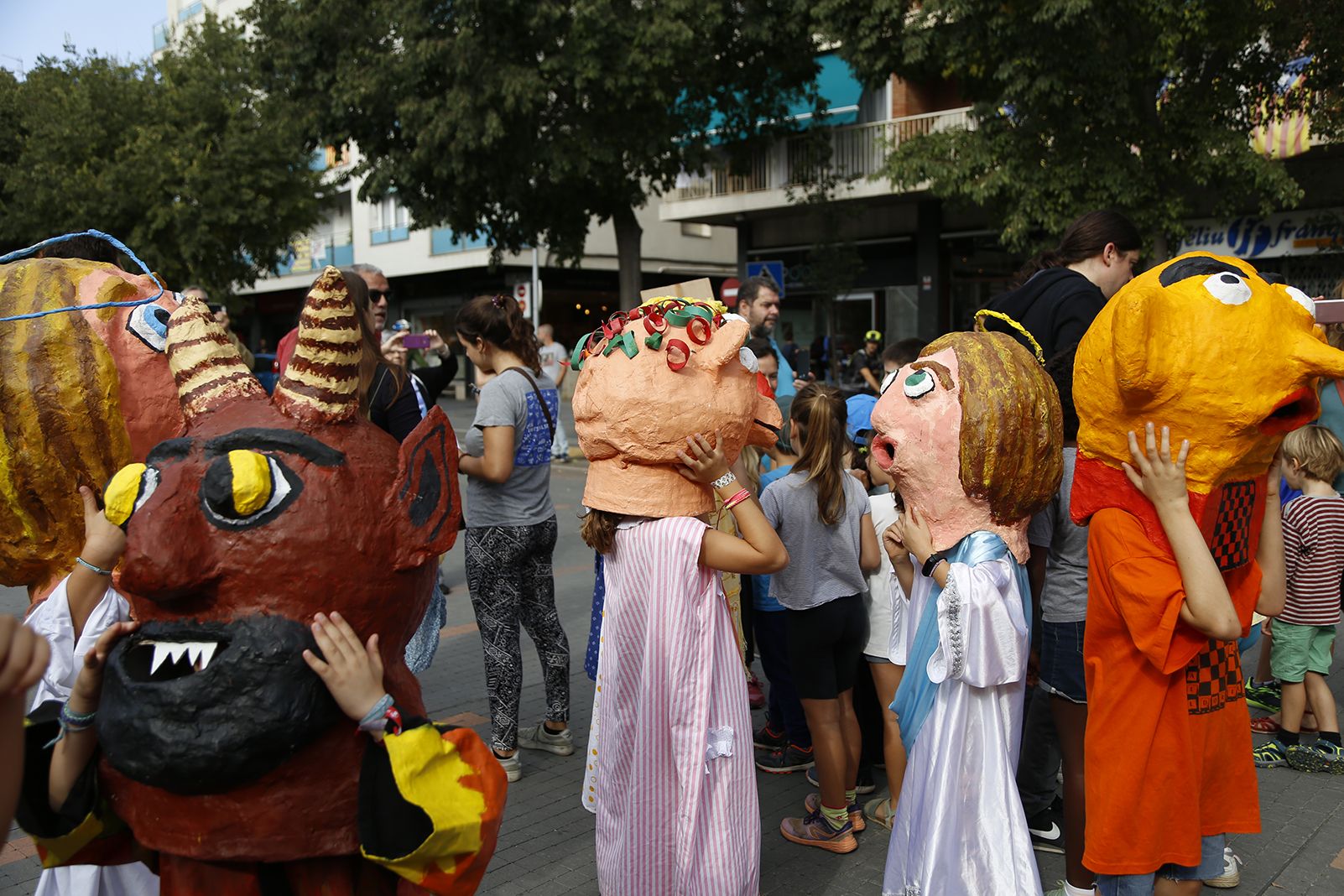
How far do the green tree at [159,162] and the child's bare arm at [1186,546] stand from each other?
18.9 m

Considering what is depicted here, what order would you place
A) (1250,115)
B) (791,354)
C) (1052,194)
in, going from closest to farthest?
1. (1250,115)
2. (1052,194)
3. (791,354)

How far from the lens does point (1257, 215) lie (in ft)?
47.7

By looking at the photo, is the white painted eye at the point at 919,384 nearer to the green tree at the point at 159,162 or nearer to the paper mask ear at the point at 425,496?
the paper mask ear at the point at 425,496

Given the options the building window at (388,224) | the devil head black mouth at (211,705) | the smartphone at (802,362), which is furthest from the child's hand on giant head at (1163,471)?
the building window at (388,224)

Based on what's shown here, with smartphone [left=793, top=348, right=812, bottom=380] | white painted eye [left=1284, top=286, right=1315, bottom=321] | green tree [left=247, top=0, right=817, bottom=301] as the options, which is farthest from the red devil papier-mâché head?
smartphone [left=793, top=348, right=812, bottom=380]

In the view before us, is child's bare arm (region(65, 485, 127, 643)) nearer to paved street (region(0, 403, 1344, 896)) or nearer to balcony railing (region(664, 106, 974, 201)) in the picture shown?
paved street (region(0, 403, 1344, 896))

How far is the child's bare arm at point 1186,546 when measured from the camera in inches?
95.6

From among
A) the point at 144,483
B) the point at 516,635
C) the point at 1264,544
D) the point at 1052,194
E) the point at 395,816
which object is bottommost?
the point at 516,635

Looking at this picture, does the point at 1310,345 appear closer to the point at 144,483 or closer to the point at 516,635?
the point at 144,483

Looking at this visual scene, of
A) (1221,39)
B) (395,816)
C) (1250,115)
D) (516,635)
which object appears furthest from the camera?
(1250,115)

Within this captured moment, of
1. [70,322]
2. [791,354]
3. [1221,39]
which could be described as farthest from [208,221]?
[70,322]

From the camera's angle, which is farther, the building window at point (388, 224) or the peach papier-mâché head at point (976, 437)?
the building window at point (388, 224)

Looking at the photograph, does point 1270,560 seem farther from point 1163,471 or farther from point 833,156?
point 833,156

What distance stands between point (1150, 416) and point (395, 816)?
79.0 inches
